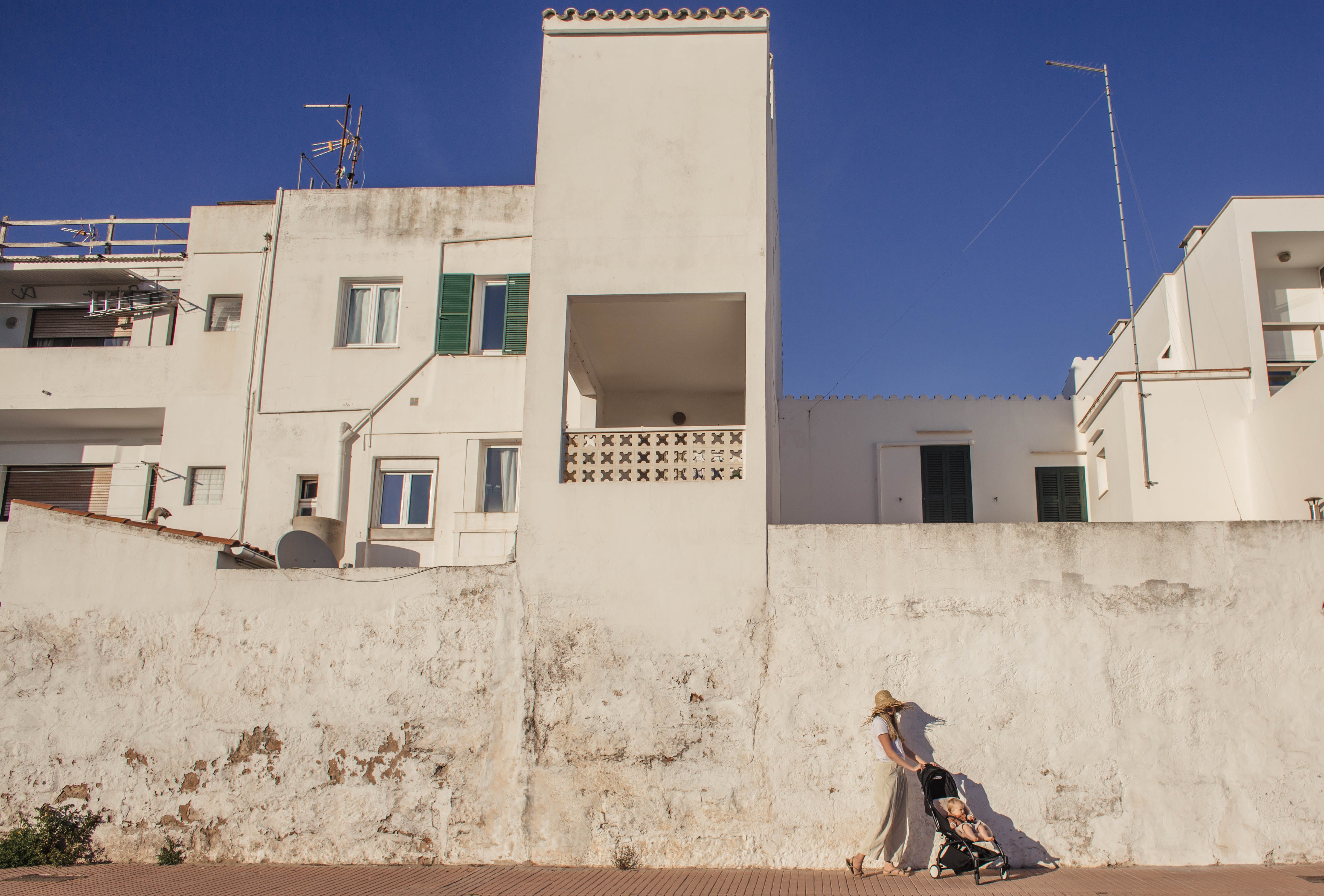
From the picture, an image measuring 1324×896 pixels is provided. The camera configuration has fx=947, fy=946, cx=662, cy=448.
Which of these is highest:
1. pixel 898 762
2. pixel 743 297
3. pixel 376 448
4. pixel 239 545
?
pixel 743 297

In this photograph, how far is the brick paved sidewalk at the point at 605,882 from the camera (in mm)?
7309

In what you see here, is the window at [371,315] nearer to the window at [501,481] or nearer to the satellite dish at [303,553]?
the window at [501,481]

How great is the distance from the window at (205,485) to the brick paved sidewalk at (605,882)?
5.45 metres

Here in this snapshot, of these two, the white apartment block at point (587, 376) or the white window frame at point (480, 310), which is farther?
the white window frame at point (480, 310)

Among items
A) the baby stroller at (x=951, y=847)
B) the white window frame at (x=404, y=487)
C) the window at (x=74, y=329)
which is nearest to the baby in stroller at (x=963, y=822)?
the baby stroller at (x=951, y=847)

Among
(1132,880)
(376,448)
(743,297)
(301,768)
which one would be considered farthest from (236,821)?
(1132,880)

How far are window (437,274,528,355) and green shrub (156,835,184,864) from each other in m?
6.61

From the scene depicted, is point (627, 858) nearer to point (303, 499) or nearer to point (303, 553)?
point (303, 553)

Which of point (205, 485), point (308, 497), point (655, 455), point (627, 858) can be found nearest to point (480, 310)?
point (308, 497)

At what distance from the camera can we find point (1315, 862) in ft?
25.6

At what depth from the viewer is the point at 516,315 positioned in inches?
508

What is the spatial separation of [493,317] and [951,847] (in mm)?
8846

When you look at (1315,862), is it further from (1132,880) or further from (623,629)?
(623,629)

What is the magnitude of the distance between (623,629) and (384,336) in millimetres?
6636
